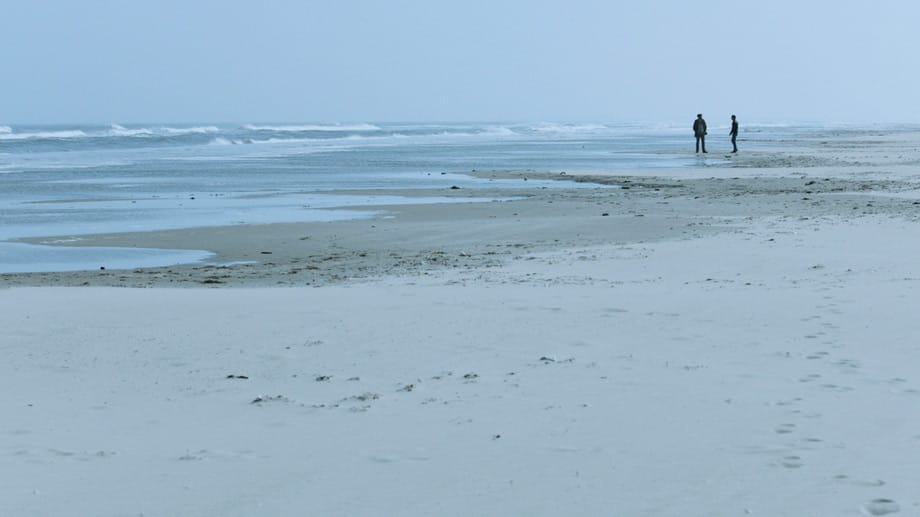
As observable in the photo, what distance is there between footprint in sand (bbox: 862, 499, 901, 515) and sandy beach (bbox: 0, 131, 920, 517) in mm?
11

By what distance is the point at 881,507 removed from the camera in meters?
4.18

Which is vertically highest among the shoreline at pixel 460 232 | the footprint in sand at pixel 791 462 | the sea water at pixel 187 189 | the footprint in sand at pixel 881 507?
the sea water at pixel 187 189

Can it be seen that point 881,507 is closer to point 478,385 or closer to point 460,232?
point 478,385

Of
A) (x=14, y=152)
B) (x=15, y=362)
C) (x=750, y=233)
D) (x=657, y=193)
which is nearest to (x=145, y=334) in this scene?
(x=15, y=362)

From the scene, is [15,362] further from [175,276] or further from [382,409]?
[175,276]

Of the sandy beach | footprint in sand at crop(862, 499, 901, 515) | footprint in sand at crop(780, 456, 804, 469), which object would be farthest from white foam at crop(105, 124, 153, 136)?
footprint in sand at crop(862, 499, 901, 515)

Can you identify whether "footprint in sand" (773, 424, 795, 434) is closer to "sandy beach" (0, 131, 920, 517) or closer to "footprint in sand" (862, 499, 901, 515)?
"sandy beach" (0, 131, 920, 517)

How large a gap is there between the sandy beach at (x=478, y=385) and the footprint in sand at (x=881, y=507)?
1 cm

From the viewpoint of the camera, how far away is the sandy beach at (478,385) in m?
4.54

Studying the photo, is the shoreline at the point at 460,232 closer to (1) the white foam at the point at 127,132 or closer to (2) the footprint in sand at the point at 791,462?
(2) the footprint in sand at the point at 791,462

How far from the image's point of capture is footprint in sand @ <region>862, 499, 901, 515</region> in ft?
13.6

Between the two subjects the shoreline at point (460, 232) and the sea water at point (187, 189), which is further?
the sea water at point (187, 189)

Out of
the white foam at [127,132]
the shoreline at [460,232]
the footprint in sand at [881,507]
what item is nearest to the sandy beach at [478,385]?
the footprint in sand at [881,507]

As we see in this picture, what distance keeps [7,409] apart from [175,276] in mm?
5996
